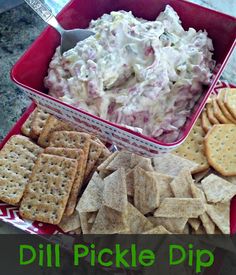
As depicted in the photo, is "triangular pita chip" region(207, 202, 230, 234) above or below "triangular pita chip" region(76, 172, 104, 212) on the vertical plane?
above

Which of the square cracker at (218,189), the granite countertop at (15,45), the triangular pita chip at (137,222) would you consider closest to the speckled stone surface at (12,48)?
the granite countertop at (15,45)

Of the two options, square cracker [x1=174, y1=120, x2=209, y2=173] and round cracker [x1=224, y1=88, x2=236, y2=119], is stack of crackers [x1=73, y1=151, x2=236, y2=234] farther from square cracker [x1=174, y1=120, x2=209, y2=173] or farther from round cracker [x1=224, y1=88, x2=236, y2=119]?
round cracker [x1=224, y1=88, x2=236, y2=119]

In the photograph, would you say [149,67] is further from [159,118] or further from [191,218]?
[191,218]

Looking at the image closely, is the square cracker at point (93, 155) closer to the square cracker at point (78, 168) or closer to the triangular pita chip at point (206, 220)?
the square cracker at point (78, 168)

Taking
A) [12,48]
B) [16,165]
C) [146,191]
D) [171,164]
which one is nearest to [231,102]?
[171,164]

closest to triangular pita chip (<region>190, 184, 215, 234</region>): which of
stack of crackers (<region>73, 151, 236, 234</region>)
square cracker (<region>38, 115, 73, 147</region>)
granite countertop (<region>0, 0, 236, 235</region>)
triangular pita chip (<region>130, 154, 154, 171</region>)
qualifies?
stack of crackers (<region>73, 151, 236, 234</region>)

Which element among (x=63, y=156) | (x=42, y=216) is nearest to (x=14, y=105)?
(x=63, y=156)
